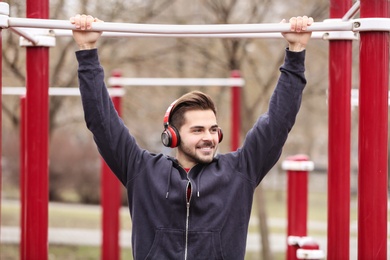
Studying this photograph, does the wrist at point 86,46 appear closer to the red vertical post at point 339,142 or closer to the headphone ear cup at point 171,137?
the headphone ear cup at point 171,137

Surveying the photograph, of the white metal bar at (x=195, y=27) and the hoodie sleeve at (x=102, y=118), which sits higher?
the white metal bar at (x=195, y=27)

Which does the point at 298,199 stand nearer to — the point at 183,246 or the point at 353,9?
the point at 353,9

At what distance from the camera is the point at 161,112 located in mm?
13578

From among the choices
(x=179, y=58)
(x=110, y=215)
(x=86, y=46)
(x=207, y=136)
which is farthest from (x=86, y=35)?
(x=179, y=58)

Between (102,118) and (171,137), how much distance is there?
259 mm

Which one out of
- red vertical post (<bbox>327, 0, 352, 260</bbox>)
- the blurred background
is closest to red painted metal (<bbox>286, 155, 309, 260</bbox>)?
red vertical post (<bbox>327, 0, 352, 260</bbox>)

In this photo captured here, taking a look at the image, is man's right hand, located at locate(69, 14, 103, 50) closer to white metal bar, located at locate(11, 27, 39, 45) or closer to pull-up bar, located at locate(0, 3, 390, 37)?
pull-up bar, located at locate(0, 3, 390, 37)

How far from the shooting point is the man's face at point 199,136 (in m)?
2.86

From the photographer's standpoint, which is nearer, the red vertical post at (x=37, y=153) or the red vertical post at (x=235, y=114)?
the red vertical post at (x=37, y=153)

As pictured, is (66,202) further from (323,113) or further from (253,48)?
(253,48)

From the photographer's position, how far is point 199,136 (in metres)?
2.87

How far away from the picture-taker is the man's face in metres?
2.86

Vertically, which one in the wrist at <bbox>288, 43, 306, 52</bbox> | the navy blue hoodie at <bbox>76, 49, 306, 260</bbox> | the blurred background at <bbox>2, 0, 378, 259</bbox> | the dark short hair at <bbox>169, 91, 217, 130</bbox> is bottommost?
the navy blue hoodie at <bbox>76, 49, 306, 260</bbox>

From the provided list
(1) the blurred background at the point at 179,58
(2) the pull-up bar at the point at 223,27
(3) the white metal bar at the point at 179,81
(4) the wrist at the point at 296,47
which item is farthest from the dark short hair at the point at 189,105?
(1) the blurred background at the point at 179,58
